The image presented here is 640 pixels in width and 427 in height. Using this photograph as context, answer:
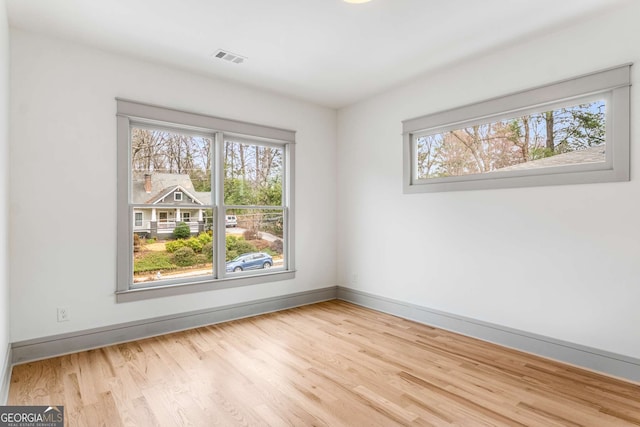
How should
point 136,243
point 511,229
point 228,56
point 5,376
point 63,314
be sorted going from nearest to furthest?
point 5,376, point 63,314, point 511,229, point 228,56, point 136,243

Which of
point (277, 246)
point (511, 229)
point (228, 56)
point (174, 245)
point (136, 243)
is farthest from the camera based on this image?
point (277, 246)

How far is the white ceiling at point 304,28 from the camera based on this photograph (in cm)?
260

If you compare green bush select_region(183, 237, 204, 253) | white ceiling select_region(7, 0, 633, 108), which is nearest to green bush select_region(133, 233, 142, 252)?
green bush select_region(183, 237, 204, 253)

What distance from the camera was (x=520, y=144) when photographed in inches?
129

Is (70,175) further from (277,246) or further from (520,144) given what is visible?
(520,144)

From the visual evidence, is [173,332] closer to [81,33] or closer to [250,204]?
[250,204]

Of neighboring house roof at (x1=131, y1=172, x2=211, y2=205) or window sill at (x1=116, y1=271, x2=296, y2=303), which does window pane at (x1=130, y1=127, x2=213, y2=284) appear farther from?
window sill at (x1=116, y1=271, x2=296, y2=303)

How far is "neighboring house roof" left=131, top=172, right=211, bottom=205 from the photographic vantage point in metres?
3.54

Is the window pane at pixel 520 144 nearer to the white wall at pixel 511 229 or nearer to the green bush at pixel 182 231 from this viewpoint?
the white wall at pixel 511 229

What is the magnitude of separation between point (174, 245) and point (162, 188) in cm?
62

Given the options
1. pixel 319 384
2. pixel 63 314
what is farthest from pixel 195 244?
pixel 319 384

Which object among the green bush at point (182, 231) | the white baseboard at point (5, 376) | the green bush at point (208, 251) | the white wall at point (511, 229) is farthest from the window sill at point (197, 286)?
the white wall at point (511, 229)

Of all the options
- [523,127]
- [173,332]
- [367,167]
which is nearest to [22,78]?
[173,332]

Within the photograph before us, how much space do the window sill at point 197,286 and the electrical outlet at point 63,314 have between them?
389 mm
